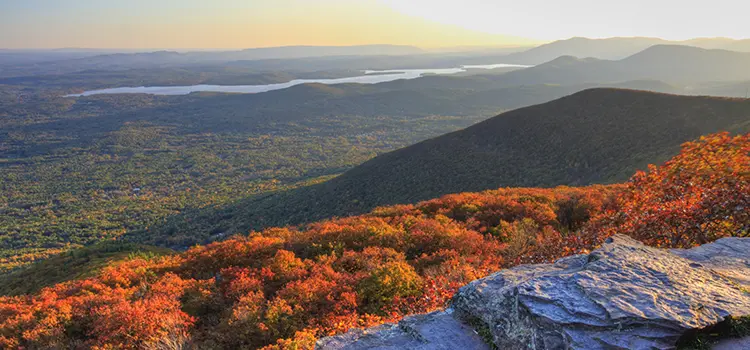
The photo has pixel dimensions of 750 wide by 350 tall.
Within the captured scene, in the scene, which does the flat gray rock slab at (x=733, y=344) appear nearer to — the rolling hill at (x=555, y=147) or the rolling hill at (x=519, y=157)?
the rolling hill at (x=519, y=157)

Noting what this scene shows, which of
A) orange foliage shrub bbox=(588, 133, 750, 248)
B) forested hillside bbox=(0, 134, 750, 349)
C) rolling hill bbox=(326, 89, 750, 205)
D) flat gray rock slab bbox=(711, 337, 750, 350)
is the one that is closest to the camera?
flat gray rock slab bbox=(711, 337, 750, 350)

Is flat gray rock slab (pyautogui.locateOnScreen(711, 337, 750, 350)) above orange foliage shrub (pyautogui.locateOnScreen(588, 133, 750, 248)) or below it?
below

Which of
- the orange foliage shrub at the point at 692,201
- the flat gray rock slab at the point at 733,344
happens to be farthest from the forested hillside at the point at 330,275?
the flat gray rock slab at the point at 733,344

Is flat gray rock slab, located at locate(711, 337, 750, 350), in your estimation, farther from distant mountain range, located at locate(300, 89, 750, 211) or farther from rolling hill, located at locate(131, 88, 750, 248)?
rolling hill, located at locate(131, 88, 750, 248)

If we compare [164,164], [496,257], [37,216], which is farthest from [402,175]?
[164,164]

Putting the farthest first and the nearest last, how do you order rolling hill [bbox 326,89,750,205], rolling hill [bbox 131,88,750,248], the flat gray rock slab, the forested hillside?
1. rolling hill [bbox 131,88,750,248]
2. rolling hill [bbox 326,89,750,205]
3. the forested hillside
4. the flat gray rock slab

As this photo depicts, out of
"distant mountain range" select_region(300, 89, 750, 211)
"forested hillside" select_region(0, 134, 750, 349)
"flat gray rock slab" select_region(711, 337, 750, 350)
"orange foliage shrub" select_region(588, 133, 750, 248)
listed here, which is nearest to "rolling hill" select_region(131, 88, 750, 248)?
"distant mountain range" select_region(300, 89, 750, 211)

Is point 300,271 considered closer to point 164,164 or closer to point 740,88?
point 164,164
